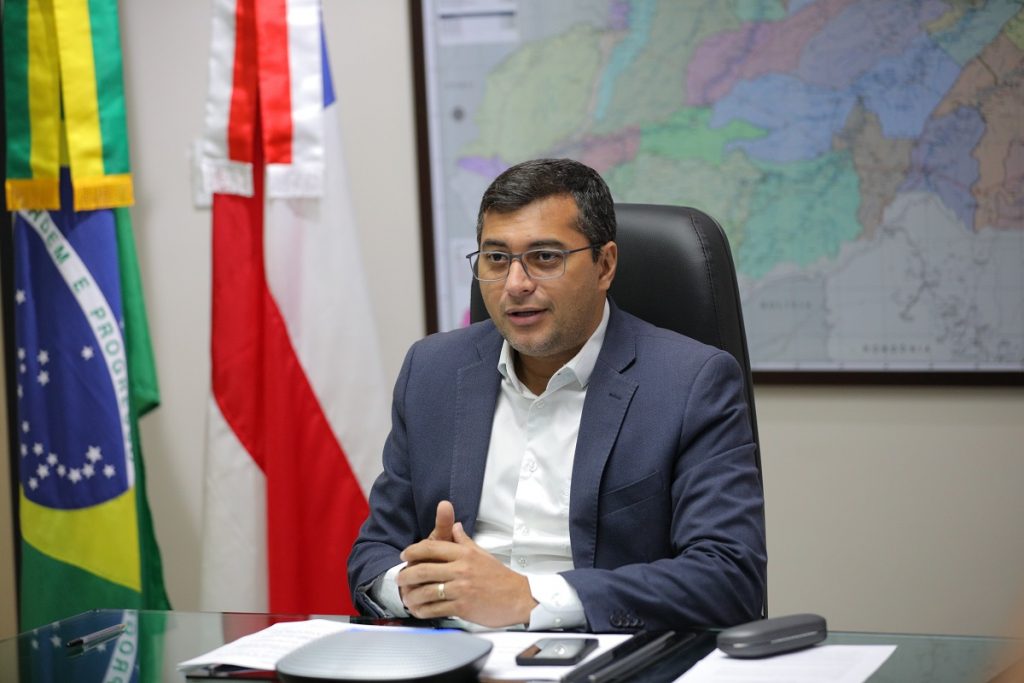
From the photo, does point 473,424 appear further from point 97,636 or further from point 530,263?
point 97,636

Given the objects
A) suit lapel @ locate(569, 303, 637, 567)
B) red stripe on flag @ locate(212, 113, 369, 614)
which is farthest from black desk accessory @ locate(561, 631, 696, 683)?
red stripe on flag @ locate(212, 113, 369, 614)

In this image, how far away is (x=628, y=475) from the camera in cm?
196

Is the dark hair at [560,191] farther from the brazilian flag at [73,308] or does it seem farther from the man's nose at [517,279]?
the brazilian flag at [73,308]

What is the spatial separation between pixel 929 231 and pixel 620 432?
1.24 metres

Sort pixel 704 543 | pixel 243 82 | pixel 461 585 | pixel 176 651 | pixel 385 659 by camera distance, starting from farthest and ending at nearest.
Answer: pixel 243 82 → pixel 704 543 → pixel 461 585 → pixel 176 651 → pixel 385 659

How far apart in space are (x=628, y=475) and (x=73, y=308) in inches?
72.1

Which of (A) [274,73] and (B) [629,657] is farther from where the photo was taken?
(A) [274,73]

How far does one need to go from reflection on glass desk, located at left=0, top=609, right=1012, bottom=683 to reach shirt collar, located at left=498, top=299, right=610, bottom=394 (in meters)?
0.63

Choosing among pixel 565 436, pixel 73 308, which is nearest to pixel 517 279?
pixel 565 436

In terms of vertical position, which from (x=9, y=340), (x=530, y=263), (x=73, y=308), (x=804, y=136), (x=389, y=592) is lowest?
(x=389, y=592)

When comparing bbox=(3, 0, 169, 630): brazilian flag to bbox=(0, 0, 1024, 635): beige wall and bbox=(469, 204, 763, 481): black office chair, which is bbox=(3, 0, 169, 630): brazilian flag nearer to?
bbox=(0, 0, 1024, 635): beige wall

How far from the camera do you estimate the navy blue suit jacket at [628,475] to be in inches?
69.8

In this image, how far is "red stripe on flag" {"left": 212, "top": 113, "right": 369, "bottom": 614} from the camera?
307 cm

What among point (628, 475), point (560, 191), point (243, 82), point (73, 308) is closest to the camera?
point (628, 475)
